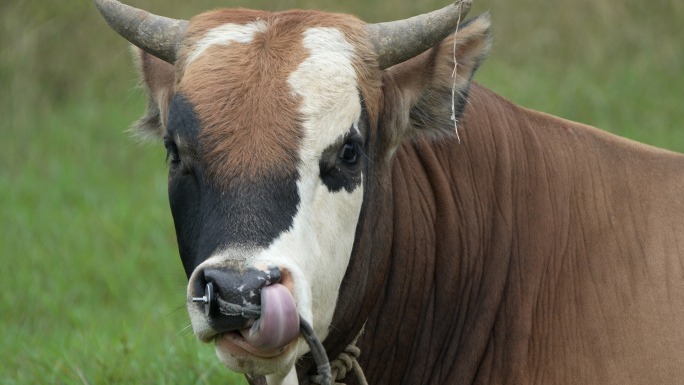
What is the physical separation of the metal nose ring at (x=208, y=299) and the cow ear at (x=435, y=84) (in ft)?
4.12

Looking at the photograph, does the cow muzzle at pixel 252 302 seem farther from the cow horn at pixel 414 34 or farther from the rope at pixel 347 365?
the cow horn at pixel 414 34

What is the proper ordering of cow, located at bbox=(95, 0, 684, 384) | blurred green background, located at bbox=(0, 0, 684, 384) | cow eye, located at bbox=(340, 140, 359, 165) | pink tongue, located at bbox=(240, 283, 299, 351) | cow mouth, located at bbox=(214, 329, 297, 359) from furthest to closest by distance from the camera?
blurred green background, located at bbox=(0, 0, 684, 384), cow eye, located at bbox=(340, 140, 359, 165), cow, located at bbox=(95, 0, 684, 384), cow mouth, located at bbox=(214, 329, 297, 359), pink tongue, located at bbox=(240, 283, 299, 351)

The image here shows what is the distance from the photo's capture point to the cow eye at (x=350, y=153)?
3.24 metres

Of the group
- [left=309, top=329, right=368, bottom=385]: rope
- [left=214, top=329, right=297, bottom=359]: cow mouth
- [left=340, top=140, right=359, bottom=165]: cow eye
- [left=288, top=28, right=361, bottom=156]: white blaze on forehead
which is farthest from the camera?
[left=309, top=329, right=368, bottom=385]: rope

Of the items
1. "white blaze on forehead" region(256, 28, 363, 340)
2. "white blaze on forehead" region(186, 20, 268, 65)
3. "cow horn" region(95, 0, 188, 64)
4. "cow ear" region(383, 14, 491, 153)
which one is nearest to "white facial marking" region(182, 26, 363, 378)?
"white blaze on forehead" region(256, 28, 363, 340)

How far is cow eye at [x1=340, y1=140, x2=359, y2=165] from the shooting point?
10.6 ft

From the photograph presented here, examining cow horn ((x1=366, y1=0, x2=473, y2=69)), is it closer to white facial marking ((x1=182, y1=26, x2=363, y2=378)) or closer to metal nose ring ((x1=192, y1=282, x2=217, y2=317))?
white facial marking ((x1=182, y1=26, x2=363, y2=378))

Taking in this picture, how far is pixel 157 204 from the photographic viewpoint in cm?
961

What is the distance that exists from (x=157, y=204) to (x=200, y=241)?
6.78 metres

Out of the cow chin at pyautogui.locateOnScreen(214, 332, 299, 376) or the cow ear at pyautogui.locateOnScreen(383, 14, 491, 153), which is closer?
the cow chin at pyautogui.locateOnScreen(214, 332, 299, 376)

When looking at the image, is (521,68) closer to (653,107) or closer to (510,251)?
(653,107)

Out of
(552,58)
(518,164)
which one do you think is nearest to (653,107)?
(552,58)

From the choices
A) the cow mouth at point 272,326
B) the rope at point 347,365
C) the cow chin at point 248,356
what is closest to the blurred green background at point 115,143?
the rope at point 347,365

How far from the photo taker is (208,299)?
271 centimetres
